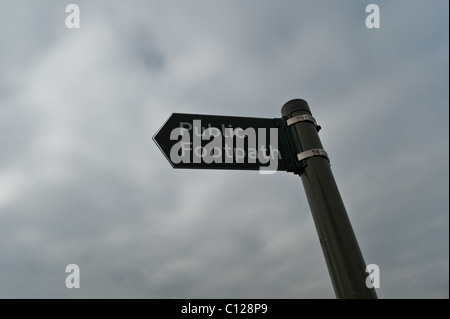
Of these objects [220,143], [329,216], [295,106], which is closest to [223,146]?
[220,143]

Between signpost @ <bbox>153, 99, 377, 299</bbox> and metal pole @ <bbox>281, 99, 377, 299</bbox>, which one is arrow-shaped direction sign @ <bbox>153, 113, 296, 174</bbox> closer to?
signpost @ <bbox>153, 99, 377, 299</bbox>

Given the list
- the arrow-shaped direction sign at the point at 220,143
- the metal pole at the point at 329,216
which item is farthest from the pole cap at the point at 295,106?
the arrow-shaped direction sign at the point at 220,143

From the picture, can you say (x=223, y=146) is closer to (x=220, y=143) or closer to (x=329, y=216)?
(x=220, y=143)

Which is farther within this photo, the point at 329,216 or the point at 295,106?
the point at 295,106

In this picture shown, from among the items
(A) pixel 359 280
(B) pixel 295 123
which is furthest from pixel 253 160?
(A) pixel 359 280

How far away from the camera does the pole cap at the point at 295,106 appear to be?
2693mm

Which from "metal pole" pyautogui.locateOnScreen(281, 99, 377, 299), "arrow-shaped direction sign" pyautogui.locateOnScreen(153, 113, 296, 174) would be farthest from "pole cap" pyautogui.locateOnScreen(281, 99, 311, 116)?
"arrow-shaped direction sign" pyautogui.locateOnScreen(153, 113, 296, 174)

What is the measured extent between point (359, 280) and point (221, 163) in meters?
1.24

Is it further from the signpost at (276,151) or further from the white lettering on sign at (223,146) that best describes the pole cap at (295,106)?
the white lettering on sign at (223,146)

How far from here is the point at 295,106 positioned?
2.71 meters

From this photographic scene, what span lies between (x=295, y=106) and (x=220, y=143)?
0.73 meters

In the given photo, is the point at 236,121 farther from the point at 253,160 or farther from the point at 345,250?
the point at 345,250

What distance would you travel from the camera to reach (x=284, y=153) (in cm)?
253

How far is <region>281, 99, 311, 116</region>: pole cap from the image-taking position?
2693 millimetres
